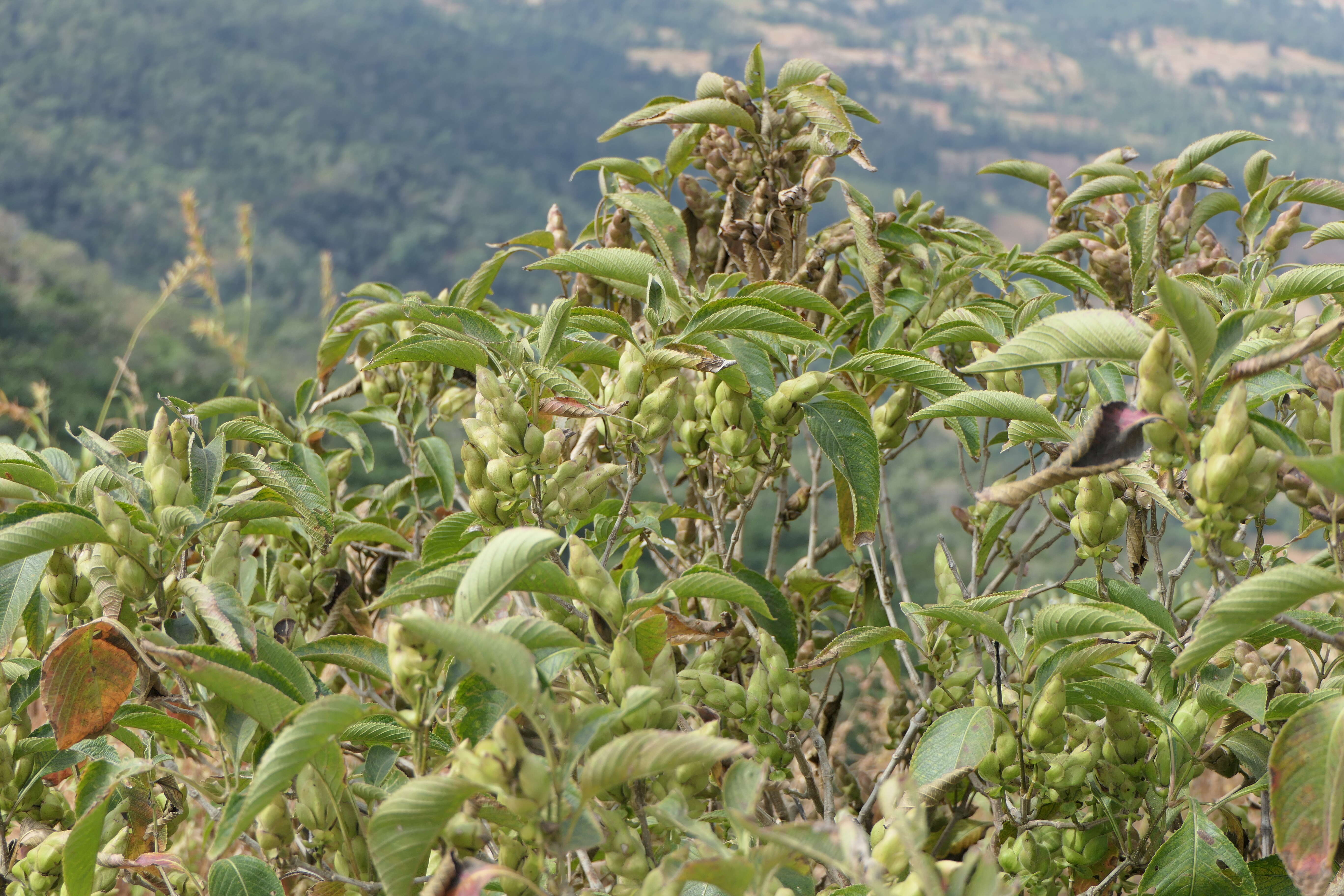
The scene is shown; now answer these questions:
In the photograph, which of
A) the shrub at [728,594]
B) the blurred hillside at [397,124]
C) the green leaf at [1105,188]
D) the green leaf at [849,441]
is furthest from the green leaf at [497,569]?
the blurred hillside at [397,124]

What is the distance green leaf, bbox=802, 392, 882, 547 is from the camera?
118cm

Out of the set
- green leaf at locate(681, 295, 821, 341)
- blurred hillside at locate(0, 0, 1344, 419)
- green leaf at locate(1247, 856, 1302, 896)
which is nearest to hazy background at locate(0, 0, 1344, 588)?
blurred hillside at locate(0, 0, 1344, 419)

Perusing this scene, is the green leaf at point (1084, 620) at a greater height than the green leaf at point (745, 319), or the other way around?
the green leaf at point (745, 319)

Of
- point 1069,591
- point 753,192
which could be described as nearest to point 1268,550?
point 1069,591

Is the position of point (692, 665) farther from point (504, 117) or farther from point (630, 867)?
point (504, 117)

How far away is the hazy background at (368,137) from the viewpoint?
43.5 feet

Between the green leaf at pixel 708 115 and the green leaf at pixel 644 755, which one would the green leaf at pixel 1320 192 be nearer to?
the green leaf at pixel 708 115

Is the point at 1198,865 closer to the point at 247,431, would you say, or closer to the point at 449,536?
the point at 449,536

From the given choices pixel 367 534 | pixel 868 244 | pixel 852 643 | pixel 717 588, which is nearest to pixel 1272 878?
pixel 852 643

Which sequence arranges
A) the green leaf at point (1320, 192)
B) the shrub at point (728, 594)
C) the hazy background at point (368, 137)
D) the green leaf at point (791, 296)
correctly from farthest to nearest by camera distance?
the hazy background at point (368, 137) < the green leaf at point (1320, 192) < the green leaf at point (791, 296) < the shrub at point (728, 594)

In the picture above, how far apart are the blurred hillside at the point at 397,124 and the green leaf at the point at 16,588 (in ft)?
32.0

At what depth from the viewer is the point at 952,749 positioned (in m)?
1.04

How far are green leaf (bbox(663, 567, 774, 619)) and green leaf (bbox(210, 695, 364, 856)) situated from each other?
1.18 feet

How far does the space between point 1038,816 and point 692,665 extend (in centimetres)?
53
